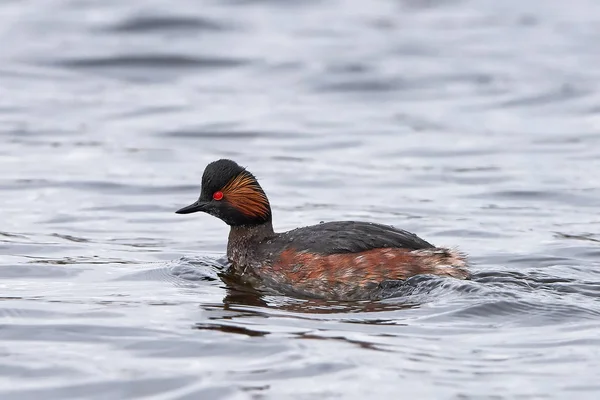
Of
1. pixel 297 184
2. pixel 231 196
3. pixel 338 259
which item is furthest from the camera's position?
pixel 297 184

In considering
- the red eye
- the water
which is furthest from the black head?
the water

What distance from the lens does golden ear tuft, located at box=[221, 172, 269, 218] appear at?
928cm

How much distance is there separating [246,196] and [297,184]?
4.29 m

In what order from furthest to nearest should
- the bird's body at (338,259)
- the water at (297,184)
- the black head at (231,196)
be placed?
the black head at (231,196) → the bird's body at (338,259) → the water at (297,184)

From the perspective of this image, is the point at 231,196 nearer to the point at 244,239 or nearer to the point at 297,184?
the point at 244,239

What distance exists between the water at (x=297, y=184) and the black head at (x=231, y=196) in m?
0.47

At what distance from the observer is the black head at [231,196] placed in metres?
9.27

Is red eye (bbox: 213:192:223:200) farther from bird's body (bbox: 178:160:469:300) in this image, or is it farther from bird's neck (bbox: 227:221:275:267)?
bird's neck (bbox: 227:221:275:267)

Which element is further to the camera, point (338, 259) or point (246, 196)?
point (246, 196)

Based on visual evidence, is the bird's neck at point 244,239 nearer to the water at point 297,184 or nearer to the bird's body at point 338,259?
the bird's body at point 338,259

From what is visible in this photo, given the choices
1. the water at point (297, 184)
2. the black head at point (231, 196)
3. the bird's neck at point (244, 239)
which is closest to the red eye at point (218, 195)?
the black head at point (231, 196)

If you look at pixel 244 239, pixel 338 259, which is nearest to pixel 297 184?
pixel 244 239

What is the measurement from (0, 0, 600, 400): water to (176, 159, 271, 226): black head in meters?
0.47

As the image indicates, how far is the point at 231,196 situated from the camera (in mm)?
9328
